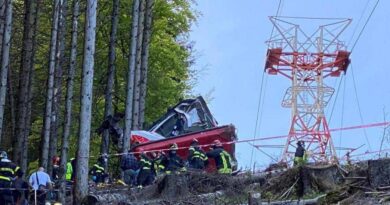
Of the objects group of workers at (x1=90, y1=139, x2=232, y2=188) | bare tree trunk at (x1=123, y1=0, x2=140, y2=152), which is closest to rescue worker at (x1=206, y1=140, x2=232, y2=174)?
group of workers at (x1=90, y1=139, x2=232, y2=188)

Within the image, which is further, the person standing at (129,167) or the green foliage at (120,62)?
the green foliage at (120,62)

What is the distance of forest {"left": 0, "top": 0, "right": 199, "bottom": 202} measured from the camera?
104 ft

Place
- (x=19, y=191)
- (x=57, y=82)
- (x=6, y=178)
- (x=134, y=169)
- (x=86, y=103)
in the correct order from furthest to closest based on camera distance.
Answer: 1. (x=57, y=82)
2. (x=134, y=169)
3. (x=86, y=103)
4. (x=19, y=191)
5. (x=6, y=178)

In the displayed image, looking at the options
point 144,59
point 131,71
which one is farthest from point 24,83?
point 144,59

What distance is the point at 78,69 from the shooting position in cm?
4091

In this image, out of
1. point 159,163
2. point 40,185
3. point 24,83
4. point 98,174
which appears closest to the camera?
point 40,185

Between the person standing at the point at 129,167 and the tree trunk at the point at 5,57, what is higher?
the tree trunk at the point at 5,57

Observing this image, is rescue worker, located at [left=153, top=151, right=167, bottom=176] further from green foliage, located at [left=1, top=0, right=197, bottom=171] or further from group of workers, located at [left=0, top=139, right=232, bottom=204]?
green foliage, located at [left=1, top=0, right=197, bottom=171]

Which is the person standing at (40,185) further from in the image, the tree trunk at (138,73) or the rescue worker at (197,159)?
the tree trunk at (138,73)

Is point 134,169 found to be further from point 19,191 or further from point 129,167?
point 19,191

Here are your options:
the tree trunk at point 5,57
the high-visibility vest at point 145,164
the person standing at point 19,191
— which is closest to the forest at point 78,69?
the tree trunk at point 5,57

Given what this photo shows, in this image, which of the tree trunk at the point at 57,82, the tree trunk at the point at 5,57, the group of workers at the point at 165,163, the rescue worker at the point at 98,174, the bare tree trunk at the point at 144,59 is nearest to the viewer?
the group of workers at the point at 165,163

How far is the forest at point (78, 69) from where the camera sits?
3181 cm

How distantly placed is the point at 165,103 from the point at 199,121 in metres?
9.97
